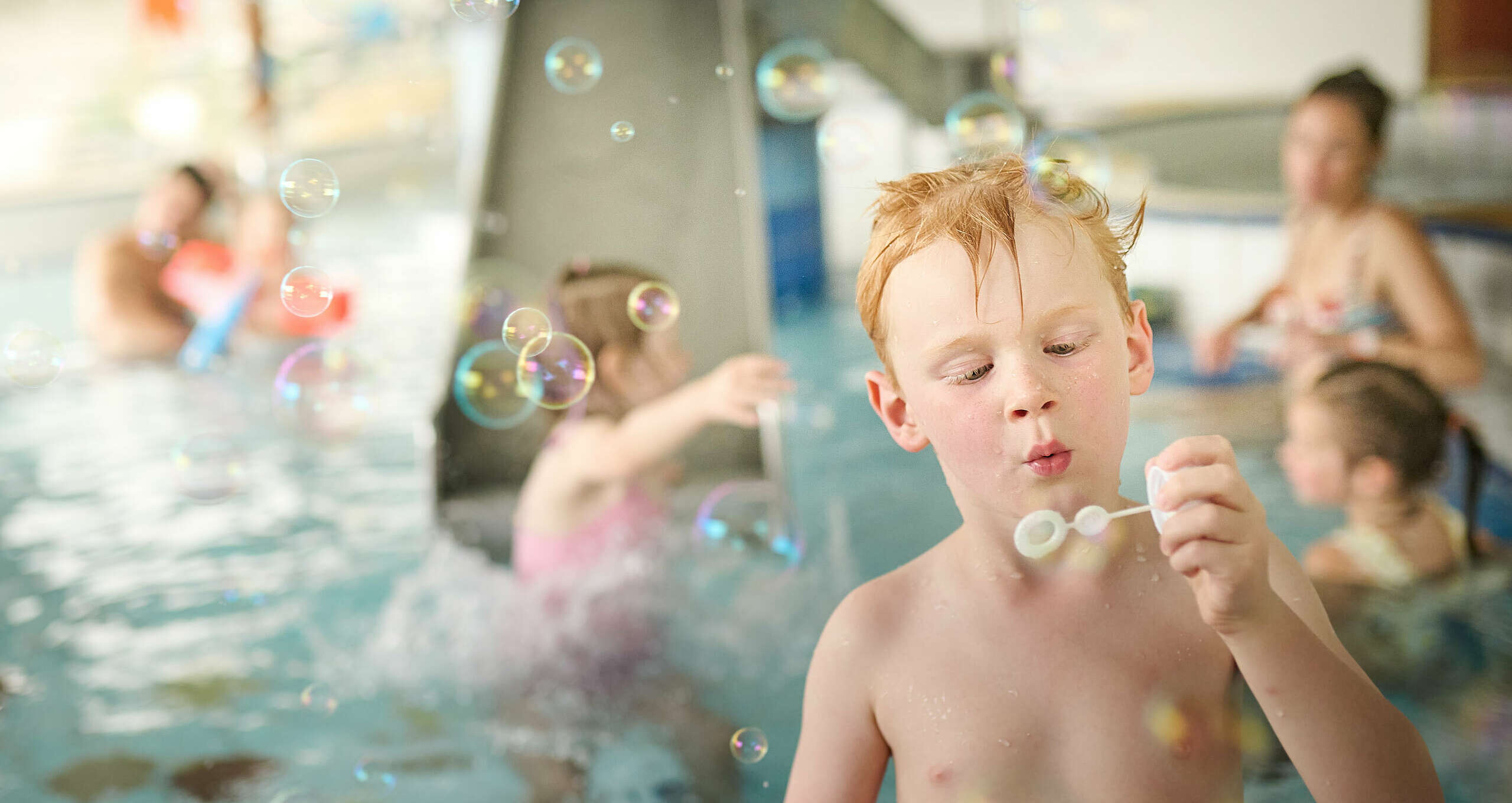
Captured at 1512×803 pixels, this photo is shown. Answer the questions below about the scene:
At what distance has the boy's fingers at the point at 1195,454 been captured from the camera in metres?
0.68

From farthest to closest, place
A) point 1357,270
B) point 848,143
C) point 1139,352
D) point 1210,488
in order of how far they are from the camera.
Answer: point 1357,270 → point 848,143 → point 1139,352 → point 1210,488

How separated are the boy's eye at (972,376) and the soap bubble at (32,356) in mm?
2269

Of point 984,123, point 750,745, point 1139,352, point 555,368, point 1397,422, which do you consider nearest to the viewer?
point 1139,352

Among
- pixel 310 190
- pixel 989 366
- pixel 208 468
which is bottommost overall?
pixel 208 468

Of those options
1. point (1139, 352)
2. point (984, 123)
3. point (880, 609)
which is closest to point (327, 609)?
point (984, 123)

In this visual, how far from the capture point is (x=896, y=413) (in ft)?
2.81

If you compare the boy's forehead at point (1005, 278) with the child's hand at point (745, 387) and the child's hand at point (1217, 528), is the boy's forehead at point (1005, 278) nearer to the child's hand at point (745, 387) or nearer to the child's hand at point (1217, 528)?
the child's hand at point (1217, 528)

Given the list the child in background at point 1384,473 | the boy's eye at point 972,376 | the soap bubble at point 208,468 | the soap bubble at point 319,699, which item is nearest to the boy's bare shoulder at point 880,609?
the boy's eye at point 972,376

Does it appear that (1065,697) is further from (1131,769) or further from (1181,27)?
(1181,27)

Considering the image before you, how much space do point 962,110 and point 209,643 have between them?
2.32m

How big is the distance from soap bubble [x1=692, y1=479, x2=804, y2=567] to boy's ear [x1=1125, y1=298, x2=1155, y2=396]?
1.23m

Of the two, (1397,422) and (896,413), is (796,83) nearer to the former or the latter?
(1397,422)

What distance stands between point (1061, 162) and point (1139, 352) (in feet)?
0.63

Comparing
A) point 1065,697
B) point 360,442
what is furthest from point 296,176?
point 360,442
